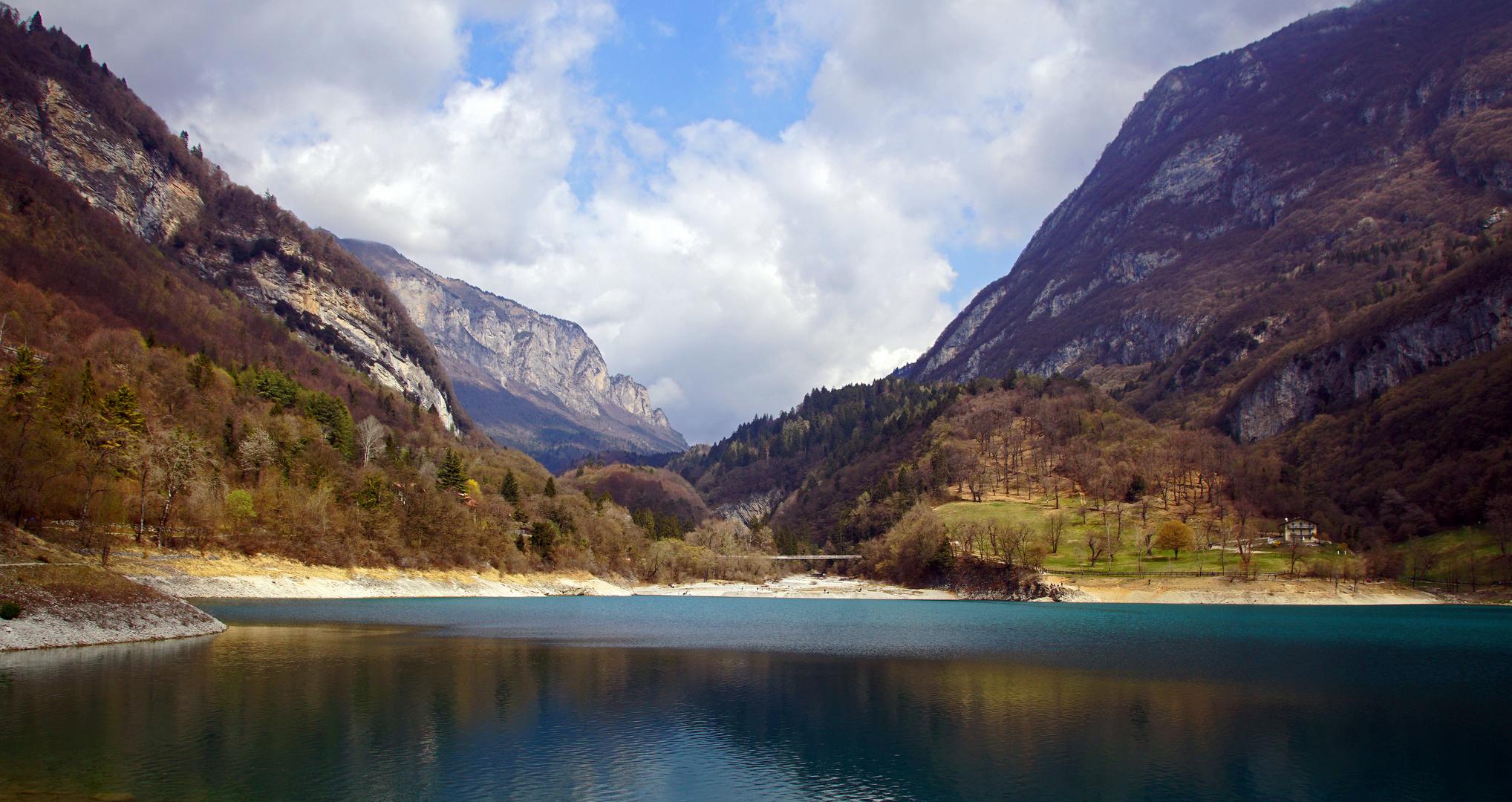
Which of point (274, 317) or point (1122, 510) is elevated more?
point (274, 317)

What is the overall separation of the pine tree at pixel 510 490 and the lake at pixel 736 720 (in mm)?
88567

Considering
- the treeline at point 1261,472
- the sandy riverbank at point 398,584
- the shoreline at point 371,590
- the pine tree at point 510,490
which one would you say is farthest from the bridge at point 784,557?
the pine tree at point 510,490

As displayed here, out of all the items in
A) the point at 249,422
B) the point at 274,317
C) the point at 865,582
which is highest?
the point at 274,317

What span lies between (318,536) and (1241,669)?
312 ft

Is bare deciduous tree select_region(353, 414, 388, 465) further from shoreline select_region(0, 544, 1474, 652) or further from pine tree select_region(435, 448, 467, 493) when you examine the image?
shoreline select_region(0, 544, 1474, 652)

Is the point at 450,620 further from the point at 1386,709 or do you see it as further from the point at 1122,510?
the point at 1122,510

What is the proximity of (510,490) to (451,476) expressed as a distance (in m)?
18.0

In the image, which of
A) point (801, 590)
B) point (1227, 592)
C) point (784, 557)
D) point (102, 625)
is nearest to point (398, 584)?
point (102, 625)

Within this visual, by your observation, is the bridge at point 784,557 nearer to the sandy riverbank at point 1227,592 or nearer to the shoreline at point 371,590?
the shoreline at point 371,590

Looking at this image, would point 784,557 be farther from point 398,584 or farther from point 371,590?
point 371,590

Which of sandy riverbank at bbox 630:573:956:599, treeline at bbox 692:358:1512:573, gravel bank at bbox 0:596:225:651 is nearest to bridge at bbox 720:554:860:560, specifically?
treeline at bbox 692:358:1512:573

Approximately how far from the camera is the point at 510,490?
485ft

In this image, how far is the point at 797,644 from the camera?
57938 millimetres

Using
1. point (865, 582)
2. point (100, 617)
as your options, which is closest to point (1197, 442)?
point (865, 582)
